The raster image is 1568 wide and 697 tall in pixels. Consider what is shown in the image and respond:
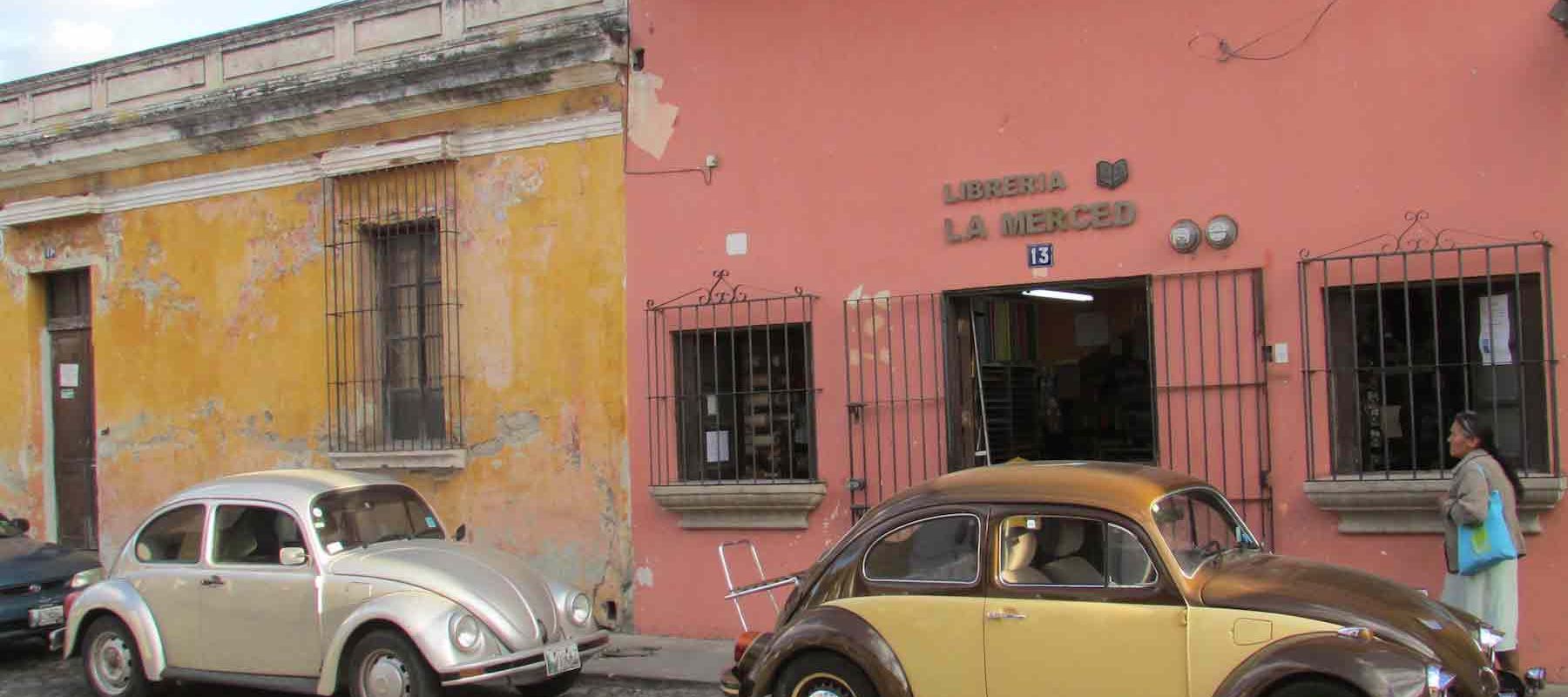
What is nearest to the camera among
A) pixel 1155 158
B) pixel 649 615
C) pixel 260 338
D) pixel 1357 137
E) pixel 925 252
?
pixel 1357 137

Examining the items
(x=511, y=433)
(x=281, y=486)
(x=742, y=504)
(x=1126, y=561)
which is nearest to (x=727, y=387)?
(x=742, y=504)

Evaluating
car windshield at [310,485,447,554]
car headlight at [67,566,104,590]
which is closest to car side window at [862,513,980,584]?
car windshield at [310,485,447,554]

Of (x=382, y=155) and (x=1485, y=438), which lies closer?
(x=1485, y=438)

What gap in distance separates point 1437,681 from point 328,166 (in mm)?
10036

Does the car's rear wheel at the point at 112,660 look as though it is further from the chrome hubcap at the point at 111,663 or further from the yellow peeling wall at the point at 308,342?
the yellow peeling wall at the point at 308,342

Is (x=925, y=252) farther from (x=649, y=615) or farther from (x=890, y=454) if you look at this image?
(x=649, y=615)

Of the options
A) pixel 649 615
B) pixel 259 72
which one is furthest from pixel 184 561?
pixel 259 72

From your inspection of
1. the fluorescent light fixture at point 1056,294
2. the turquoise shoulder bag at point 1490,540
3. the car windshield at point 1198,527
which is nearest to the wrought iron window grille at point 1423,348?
the turquoise shoulder bag at point 1490,540

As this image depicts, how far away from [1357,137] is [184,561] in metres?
7.82

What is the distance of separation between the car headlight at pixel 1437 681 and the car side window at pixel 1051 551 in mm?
1316

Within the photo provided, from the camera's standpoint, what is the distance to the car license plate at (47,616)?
388 inches

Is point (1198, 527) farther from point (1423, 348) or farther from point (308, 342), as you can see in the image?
point (308, 342)

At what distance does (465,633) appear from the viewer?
7445mm

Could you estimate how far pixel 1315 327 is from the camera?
27.2ft
